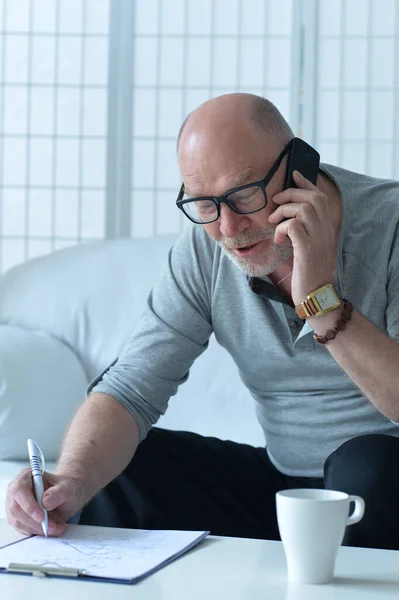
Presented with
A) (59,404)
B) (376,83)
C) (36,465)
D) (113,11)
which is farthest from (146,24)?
(36,465)

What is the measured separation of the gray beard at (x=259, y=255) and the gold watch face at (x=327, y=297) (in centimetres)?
14

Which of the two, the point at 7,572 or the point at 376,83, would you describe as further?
the point at 376,83

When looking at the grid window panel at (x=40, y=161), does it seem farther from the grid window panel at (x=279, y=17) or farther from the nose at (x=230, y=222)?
the nose at (x=230, y=222)

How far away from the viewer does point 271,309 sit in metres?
1.57

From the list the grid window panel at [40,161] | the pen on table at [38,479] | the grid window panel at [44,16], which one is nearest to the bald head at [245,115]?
the pen on table at [38,479]

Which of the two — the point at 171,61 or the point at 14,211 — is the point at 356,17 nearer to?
the point at 171,61

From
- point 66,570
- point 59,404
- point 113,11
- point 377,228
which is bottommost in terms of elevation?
point 59,404

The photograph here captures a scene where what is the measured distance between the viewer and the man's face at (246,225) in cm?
139

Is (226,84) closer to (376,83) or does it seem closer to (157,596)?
(376,83)

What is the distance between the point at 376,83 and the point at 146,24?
878 millimetres

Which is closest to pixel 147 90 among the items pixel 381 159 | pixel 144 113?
pixel 144 113

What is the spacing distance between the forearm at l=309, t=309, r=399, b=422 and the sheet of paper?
1.21ft

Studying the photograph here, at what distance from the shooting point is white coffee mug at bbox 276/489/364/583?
35.6 inches

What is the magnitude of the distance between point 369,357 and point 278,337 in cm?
26
